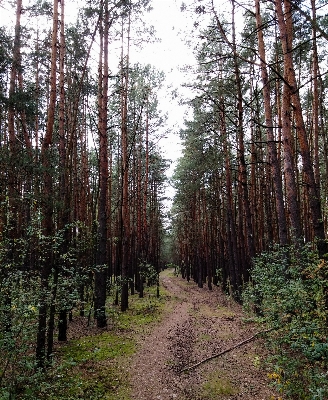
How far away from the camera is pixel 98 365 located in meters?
7.96

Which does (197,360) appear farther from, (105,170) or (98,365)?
(105,170)

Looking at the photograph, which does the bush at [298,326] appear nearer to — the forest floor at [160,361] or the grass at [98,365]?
the forest floor at [160,361]

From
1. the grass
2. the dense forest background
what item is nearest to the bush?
the dense forest background

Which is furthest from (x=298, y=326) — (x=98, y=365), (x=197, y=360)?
(x=98, y=365)

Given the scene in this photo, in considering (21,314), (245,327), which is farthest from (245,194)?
(21,314)

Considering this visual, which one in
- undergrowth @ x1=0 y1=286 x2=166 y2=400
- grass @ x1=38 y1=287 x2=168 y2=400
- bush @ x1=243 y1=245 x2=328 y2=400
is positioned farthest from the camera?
grass @ x1=38 y1=287 x2=168 y2=400

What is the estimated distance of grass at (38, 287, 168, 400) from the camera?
6281 millimetres

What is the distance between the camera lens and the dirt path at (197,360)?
6488 mm

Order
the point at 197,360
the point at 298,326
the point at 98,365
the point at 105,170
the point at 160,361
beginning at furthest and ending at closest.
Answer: the point at 105,170 → the point at 160,361 → the point at 197,360 → the point at 98,365 → the point at 298,326

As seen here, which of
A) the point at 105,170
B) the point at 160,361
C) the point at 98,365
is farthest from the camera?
the point at 105,170

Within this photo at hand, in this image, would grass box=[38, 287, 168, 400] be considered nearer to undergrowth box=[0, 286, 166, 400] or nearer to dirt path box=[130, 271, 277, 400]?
undergrowth box=[0, 286, 166, 400]

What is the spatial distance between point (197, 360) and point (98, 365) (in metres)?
2.72

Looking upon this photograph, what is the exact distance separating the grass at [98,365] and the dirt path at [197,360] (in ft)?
1.19

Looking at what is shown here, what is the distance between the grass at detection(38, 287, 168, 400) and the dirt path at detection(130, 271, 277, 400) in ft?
1.19
